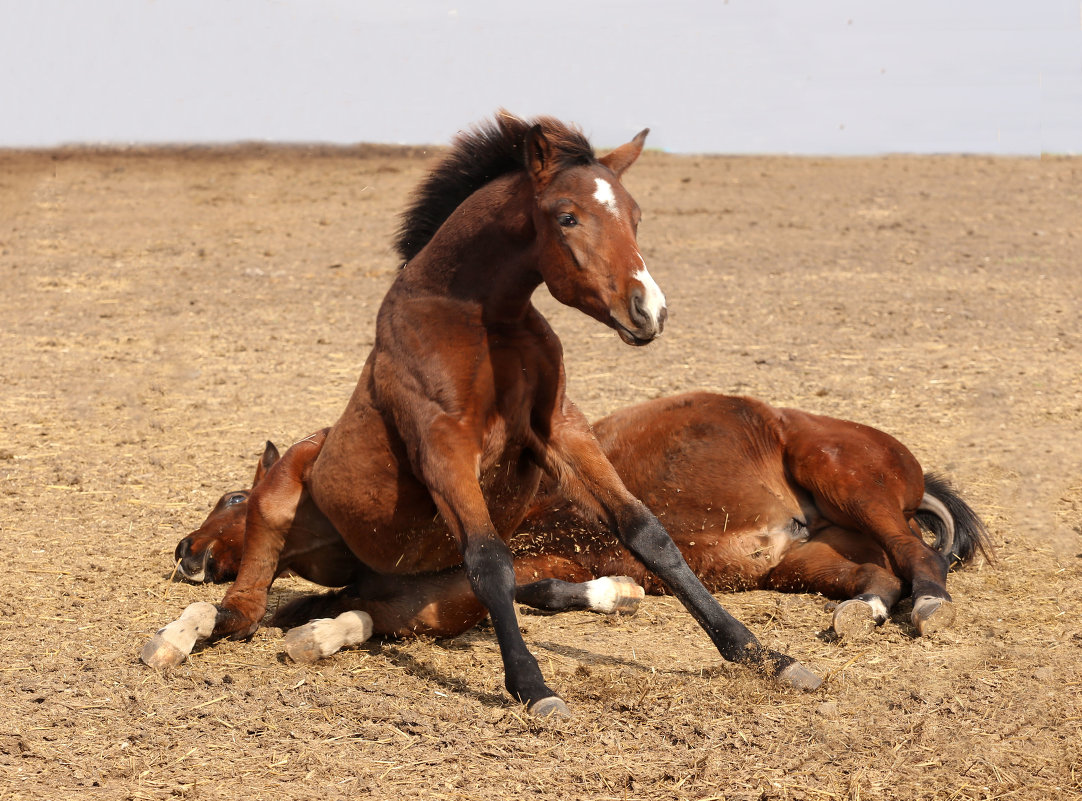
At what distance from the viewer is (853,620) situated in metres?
4.51

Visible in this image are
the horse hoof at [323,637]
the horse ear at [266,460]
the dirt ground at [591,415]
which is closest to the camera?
the dirt ground at [591,415]

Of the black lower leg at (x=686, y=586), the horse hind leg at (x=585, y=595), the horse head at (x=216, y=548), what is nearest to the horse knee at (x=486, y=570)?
the black lower leg at (x=686, y=586)

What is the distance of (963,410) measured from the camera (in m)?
8.04

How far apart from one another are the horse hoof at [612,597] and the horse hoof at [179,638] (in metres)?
1.67

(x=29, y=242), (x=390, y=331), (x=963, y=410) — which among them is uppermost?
(x=390, y=331)

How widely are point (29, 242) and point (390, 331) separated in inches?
494

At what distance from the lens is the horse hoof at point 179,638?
13.9 ft

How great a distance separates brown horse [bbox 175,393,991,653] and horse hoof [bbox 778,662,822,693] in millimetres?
1129

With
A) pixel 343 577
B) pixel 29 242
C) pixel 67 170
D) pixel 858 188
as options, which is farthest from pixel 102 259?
pixel 858 188

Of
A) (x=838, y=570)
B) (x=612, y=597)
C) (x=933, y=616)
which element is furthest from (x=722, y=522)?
(x=933, y=616)

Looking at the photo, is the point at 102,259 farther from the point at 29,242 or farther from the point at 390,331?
the point at 390,331

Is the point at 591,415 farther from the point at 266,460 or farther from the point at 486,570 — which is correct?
the point at 486,570

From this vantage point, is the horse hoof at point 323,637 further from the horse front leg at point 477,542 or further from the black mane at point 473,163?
the black mane at point 473,163

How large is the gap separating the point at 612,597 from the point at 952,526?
1784mm
